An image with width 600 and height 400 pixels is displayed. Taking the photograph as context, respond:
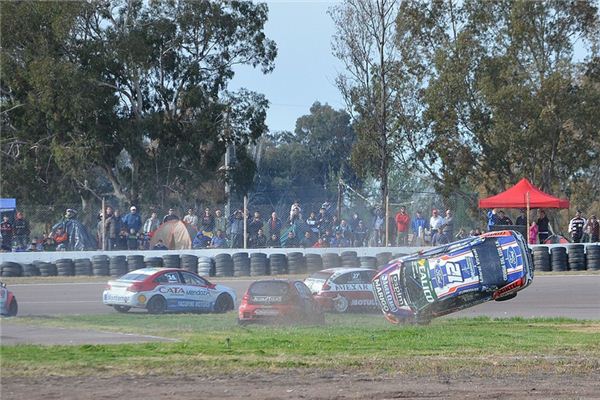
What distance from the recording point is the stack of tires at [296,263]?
3072 centimetres

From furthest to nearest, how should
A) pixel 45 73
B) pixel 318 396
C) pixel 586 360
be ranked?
pixel 45 73, pixel 586 360, pixel 318 396

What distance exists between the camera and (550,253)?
3216cm

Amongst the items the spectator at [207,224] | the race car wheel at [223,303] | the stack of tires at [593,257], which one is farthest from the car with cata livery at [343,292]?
the stack of tires at [593,257]

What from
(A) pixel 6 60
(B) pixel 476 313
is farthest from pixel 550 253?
(A) pixel 6 60

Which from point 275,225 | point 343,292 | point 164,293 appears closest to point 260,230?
point 275,225

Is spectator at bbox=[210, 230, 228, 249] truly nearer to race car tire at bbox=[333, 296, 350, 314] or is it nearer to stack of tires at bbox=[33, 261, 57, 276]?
stack of tires at bbox=[33, 261, 57, 276]

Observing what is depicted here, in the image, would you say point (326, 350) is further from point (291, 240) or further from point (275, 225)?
point (291, 240)

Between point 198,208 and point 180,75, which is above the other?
point 180,75

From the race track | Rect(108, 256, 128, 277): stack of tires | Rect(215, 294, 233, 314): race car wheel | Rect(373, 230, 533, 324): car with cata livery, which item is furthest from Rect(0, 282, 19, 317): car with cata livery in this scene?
Rect(108, 256, 128, 277): stack of tires

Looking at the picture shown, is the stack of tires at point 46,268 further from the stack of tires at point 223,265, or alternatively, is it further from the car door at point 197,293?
the car door at point 197,293

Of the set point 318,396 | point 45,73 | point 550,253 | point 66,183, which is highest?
point 45,73

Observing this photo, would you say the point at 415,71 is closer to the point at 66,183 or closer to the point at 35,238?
the point at 66,183

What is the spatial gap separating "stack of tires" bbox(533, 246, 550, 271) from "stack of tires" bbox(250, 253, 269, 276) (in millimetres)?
8267

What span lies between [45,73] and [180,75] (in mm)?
6391
